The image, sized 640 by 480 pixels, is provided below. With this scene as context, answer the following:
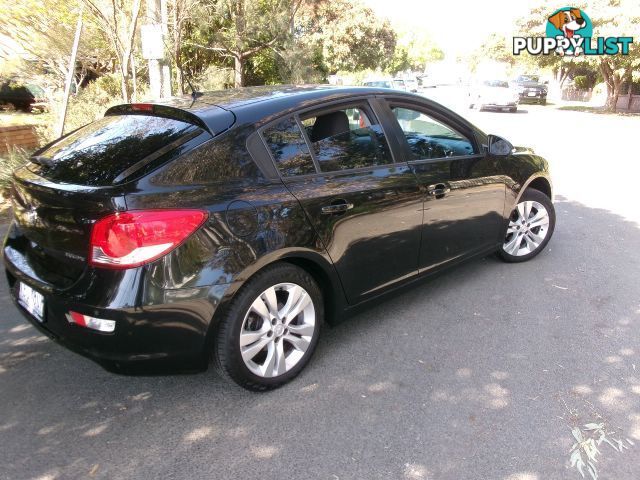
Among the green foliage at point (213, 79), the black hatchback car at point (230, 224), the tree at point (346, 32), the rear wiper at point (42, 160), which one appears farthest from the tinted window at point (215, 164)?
the tree at point (346, 32)

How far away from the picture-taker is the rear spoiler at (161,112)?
2.56 meters

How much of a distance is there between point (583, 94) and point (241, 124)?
118 feet

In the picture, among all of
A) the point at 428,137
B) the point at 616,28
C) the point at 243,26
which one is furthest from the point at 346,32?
the point at 428,137

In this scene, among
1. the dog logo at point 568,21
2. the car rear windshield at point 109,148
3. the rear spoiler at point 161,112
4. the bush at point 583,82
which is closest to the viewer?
the car rear windshield at point 109,148

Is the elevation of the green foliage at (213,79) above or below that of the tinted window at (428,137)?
above

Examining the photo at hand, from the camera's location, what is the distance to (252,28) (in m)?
16.0

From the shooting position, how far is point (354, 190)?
2.91 meters

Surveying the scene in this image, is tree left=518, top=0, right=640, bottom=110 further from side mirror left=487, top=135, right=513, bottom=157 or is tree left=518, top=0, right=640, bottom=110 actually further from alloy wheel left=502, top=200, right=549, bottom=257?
side mirror left=487, top=135, right=513, bottom=157

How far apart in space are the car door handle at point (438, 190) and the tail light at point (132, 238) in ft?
6.00

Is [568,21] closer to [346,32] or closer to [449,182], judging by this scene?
[346,32]

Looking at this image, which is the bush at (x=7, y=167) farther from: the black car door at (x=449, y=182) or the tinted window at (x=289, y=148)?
the black car door at (x=449, y=182)

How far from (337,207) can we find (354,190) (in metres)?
0.18

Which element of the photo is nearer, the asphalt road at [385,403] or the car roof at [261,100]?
the asphalt road at [385,403]

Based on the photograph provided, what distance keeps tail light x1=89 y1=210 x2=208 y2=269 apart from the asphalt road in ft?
2.98
